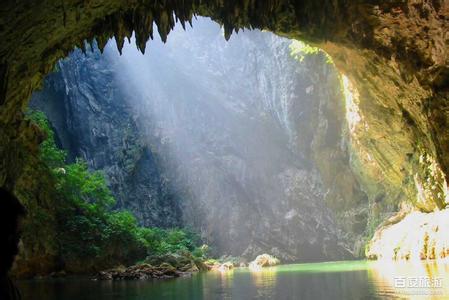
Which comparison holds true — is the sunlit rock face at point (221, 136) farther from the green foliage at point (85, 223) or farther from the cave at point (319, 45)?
the cave at point (319, 45)

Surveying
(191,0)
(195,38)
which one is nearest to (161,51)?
(195,38)

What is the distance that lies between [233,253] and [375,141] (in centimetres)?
2177

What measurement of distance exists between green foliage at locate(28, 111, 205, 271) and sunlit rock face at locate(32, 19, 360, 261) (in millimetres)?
13418

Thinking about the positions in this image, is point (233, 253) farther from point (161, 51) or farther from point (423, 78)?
point (423, 78)

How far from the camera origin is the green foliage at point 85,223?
1783cm

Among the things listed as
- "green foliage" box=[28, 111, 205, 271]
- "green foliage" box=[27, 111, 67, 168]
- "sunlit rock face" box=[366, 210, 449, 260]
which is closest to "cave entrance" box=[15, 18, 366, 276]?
"sunlit rock face" box=[366, 210, 449, 260]

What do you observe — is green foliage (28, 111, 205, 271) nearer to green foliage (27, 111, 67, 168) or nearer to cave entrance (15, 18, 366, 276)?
green foliage (27, 111, 67, 168)

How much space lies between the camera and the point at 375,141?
18.9 metres

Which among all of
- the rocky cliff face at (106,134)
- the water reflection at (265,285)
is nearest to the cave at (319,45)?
the water reflection at (265,285)

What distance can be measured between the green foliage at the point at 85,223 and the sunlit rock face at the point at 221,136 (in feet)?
44.0

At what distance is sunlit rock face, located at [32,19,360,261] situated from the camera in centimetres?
3350

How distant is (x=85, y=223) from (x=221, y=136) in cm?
2362

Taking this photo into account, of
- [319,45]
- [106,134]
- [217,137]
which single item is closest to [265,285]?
[319,45]

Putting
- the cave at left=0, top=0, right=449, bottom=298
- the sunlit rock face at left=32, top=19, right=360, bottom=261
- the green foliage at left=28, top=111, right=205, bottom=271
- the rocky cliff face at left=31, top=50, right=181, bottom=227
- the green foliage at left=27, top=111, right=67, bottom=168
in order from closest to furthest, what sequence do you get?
the cave at left=0, top=0, right=449, bottom=298
the green foliage at left=27, top=111, right=67, bottom=168
the green foliage at left=28, top=111, right=205, bottom=271
the rocky cliff face at left=31, top=50, right=181, bottom=227
the sunlit rock face at left=32, top=19, right=360, bottom=261
